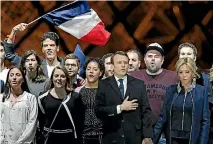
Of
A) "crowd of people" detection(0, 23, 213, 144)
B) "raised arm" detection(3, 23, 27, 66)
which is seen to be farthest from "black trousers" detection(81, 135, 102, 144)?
"raised arm" detection(3, 23, 27, 66)

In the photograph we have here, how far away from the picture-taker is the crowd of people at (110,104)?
619 cm

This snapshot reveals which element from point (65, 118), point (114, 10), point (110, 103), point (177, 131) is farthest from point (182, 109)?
point (114, 10)

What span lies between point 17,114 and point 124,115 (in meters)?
1.18

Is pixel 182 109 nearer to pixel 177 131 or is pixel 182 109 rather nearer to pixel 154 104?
pixel 177 131

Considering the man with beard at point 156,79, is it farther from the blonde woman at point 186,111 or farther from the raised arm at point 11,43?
the raised arm at point 11,43

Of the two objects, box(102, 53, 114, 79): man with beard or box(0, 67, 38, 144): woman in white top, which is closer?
box(0, 67, 38, 144): woman in white top

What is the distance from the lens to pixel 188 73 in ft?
20.4

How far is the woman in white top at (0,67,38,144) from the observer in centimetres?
652

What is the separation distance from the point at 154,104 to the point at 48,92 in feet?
4.05

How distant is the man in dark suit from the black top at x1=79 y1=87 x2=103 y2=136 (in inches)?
11.7

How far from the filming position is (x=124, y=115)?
248 inches

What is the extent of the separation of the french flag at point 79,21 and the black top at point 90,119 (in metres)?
1.55

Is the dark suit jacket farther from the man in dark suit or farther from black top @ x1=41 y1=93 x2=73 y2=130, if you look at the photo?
black top @ x1=41 y1=93 x2=73 y2=130

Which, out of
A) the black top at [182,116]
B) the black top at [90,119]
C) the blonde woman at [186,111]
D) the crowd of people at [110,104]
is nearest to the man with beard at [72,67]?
the crowd of people at [110,104]
